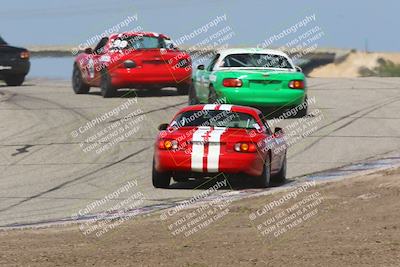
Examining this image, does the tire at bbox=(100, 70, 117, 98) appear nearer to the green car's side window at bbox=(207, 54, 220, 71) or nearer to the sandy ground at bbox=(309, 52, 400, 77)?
the green car's side window at bbox=(207, 54, 220, 71)

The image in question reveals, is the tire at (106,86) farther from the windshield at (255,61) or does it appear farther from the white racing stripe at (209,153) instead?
the white racing stripe at (209,153)

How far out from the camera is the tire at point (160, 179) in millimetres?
14453

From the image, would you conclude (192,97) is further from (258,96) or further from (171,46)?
(171,46)

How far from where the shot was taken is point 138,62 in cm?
2447

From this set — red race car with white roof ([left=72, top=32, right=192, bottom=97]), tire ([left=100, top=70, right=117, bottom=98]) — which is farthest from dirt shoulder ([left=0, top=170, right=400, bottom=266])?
tire ([left=100, top=70, right=117, bottom=98])

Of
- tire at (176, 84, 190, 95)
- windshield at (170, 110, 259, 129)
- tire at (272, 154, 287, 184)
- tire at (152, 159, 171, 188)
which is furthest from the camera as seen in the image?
tire at (176, 84, 190, 95)

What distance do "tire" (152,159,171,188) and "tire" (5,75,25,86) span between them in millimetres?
16270

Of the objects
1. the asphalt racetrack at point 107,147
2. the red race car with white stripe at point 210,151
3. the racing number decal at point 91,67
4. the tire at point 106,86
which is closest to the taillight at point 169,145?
the red race car with white stripe at point 210,151

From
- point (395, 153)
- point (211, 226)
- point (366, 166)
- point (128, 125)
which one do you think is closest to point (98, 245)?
point (211, 226)

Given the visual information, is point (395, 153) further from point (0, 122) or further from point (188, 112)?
point (0, 122)

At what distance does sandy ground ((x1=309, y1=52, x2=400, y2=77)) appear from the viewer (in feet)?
262

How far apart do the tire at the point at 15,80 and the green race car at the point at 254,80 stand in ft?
30.3

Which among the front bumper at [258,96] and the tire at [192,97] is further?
the tire at [192,97]

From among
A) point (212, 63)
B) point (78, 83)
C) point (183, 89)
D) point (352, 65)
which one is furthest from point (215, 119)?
point (352, 65)
